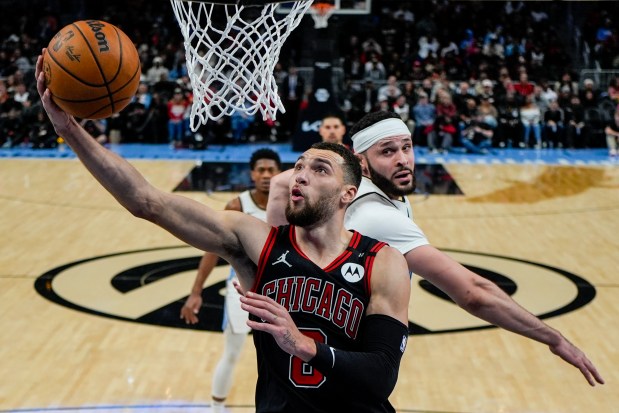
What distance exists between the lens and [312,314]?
10.3 feet

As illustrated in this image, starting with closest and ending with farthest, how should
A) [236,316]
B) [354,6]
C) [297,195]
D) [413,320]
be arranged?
1. [297,195]
2. [236,316]
3. [413,320]
4. [354,6]

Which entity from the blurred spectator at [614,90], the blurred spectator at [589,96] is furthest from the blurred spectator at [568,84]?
the blurred spectator at [614,90]

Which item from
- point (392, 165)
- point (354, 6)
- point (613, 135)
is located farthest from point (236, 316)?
point (354, 6)

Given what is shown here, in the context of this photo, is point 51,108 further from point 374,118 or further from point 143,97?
point 143,97

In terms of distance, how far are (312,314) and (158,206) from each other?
2.20 ft

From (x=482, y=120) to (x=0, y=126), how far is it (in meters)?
10.2

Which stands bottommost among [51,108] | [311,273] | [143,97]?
[143,97]

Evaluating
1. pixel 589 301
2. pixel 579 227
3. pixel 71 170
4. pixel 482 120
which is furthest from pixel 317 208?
pixel 482 120

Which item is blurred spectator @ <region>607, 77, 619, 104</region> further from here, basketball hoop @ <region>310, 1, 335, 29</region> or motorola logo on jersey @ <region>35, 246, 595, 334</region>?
motorola logo on jersey @ <region>35, 246, 595, 334</region>

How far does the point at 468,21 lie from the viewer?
24.0 m

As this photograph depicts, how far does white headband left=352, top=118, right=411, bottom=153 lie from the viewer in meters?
4.05

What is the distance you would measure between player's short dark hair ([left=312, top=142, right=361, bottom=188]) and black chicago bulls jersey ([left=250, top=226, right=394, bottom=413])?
0.33 metres

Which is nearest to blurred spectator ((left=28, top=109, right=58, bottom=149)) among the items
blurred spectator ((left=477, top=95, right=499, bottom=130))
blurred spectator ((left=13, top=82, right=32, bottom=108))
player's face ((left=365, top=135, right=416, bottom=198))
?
blurred spectator ((left=13, top=82, right=32, bottom=108))

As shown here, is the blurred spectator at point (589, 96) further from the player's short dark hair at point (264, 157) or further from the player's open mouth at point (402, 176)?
the player's open mouth at point (402, 176)
